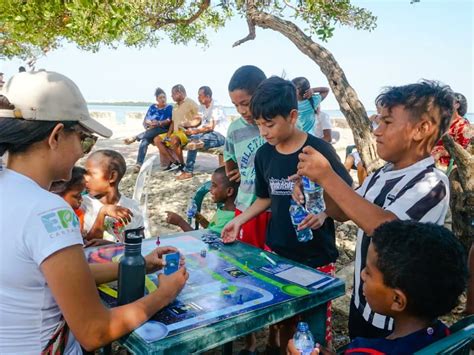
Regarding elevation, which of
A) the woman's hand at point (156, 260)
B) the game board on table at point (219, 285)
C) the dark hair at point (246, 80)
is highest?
the dark hair at point (246, 80)

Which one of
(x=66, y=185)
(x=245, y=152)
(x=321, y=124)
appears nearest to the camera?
(x=66, y=185)

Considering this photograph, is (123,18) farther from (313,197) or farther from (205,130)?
(205,130)

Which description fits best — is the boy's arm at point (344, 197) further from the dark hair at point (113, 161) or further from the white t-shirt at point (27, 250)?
the dark hair at point (113, 161)

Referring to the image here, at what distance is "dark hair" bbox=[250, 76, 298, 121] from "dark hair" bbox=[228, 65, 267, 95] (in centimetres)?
56

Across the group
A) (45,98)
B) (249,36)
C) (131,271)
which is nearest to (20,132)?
(45,98)

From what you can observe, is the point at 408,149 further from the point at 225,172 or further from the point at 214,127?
the point at 214,127

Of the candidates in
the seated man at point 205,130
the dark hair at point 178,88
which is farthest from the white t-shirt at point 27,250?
the dark hair at point 178,88

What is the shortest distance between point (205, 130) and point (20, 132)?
23.8 feet

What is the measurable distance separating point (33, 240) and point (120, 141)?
13.6 m

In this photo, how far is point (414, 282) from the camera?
4.25 feet

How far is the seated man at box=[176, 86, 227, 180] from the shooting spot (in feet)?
26.5

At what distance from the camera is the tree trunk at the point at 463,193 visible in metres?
3.19

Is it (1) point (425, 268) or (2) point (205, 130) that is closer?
(1) point (425, 268)

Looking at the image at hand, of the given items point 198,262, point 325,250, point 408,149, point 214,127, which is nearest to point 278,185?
point 325,250
